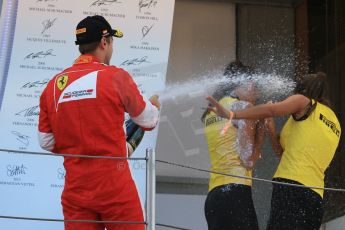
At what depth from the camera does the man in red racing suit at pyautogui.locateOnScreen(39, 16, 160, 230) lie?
3.14 m

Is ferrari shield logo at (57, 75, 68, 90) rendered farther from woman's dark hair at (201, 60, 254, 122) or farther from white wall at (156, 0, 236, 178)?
white wall at (156, 0, 236, 178)

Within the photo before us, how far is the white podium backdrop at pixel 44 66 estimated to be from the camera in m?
4.54

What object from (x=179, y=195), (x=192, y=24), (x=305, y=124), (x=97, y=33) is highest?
(x=192, y=24)

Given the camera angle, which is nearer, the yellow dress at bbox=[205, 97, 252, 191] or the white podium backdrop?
the yellow dress at bbox=[205, 97, 252, 191]

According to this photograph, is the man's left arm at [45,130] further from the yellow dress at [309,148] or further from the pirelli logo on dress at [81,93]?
the yellow dress at [309,148]

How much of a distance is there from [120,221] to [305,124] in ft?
4.07

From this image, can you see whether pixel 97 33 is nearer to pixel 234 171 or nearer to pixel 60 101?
pixel 60 101

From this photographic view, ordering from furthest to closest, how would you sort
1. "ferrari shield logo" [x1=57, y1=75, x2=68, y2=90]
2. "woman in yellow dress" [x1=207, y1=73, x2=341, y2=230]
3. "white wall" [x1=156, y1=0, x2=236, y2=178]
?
1. "white wall" [x1=156, y1=0, x2=236, y2=178]
2. "woman in yellow dress" [x1=207, y1=73, x2=341, y2=230]
3. "ferrari shield logo" [x1=57, y1=75, x2=68, y2=90]

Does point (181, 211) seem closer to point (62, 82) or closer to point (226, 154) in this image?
point (226, 154)

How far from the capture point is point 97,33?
336cm

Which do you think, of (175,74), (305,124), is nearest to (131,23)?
(175,74)

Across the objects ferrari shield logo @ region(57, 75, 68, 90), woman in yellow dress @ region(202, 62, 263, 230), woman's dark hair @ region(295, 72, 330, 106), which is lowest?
woman in yellow dress @ region(202, 62, 263, 230)

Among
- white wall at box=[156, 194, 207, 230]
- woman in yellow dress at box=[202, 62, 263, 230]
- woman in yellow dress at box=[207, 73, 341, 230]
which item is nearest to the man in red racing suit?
woman in yellow dress at box=[207, 73, 341, 230]

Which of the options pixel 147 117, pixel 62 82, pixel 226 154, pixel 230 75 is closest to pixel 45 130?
pixel 62 82
